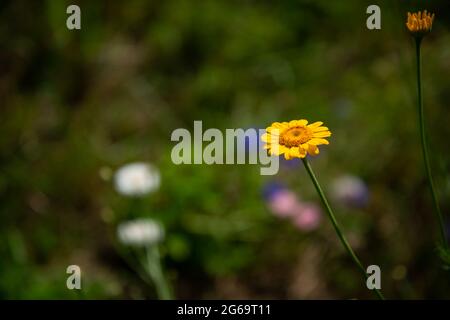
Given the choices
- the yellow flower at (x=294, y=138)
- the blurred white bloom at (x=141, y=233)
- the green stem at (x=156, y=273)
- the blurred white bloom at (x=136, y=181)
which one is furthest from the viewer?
the blurred white bloom at (x=136, y=181)

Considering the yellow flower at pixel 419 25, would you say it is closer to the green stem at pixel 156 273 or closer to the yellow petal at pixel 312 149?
the yellow petal at pixel 312 149

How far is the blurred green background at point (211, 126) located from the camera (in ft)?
4.67

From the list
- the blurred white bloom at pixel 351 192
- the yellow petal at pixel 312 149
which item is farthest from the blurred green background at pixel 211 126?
the yellow petal at pixel 312 149

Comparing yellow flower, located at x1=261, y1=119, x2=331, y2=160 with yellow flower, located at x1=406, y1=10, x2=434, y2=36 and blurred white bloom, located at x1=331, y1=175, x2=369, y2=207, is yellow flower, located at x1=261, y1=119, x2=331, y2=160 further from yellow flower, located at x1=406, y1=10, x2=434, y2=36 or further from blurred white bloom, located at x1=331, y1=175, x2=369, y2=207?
blurred white bloom, located at x1=331, y1=175, x2=369, y2=207

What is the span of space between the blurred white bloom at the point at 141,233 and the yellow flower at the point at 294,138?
1.89 ft

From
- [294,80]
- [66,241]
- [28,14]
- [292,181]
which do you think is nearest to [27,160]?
[66,241]

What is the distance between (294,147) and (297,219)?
0.73m

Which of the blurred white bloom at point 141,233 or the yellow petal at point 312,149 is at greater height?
the yellow petal at point 312,149

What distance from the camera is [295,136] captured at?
785mm

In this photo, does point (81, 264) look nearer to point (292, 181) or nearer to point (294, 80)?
point (292, 181)

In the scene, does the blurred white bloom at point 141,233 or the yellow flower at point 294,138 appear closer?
the yellow flower at point 294,138

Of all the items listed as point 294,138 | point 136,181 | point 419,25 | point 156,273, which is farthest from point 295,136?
point 136,181

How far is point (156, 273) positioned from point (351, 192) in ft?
2.02
